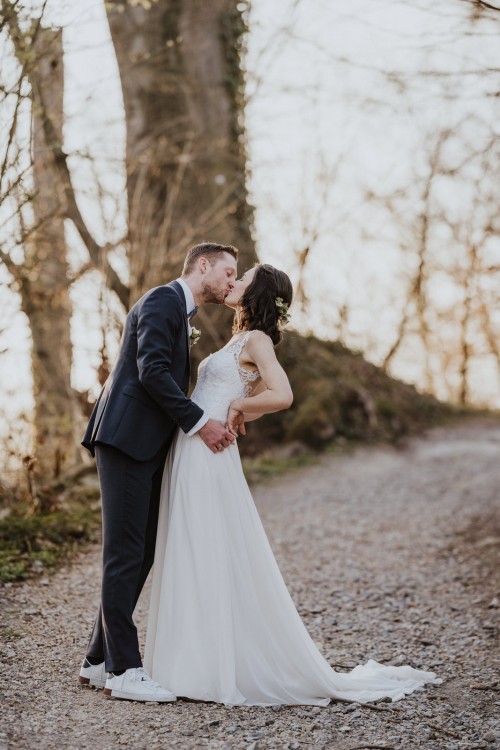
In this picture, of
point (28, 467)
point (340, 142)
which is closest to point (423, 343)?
point (340, 142)

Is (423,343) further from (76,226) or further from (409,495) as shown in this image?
(76,226)

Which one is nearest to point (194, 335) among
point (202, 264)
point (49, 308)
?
point (202, 264)

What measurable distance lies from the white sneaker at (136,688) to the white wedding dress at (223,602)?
73 millimetres

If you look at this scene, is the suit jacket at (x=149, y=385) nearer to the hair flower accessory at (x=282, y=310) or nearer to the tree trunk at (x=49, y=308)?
the hair flower accessory at (x=282, y=310)

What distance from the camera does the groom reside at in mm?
3723

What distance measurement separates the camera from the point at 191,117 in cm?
1134

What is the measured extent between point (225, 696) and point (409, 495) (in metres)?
6.68

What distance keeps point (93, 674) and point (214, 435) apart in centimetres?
134

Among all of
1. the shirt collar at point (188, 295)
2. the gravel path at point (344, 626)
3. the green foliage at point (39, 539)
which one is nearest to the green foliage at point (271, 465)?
the gravel path at point (344, 626)

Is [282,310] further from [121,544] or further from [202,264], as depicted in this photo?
[121,544]

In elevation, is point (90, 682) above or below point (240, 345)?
below

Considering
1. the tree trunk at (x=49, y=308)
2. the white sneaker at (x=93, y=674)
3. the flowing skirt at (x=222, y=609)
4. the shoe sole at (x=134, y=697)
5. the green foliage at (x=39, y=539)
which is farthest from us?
the tree trunk at (x=49, y=308)

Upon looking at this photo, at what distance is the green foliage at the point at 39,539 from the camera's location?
578 cm

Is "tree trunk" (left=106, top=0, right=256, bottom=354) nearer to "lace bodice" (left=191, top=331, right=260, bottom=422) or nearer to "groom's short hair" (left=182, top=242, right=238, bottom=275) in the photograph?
"groom's short hair" (left=182, top=242, right=238, bottom=275)
